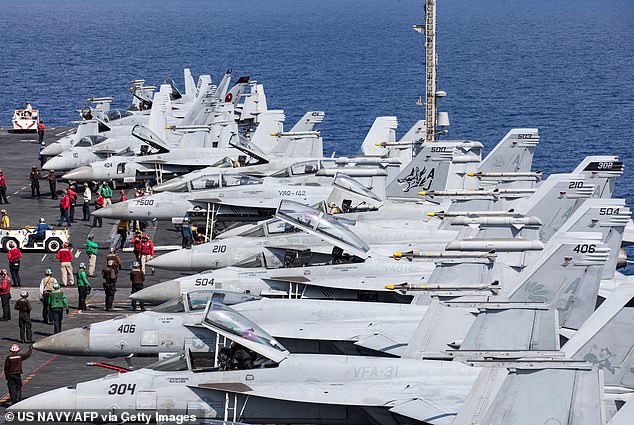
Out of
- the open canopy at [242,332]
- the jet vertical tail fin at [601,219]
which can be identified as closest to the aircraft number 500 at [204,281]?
the open canopy at [242,332]

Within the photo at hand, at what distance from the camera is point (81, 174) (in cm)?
5525

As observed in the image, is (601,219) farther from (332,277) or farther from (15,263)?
(15,263)

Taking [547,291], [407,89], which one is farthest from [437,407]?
[407,89]

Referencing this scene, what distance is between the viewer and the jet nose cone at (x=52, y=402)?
75.7 feet

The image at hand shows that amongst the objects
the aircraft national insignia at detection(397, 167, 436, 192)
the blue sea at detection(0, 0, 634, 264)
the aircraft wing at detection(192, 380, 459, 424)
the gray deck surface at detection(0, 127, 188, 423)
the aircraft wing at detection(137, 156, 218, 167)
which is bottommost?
the blue sea at detection(0, 0, 634, 264)

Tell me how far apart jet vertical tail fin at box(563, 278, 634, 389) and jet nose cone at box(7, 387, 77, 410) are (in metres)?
9.96

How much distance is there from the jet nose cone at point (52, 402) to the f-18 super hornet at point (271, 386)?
20 mm

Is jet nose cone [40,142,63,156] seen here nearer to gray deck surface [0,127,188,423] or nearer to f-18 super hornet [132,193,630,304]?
gray deck surface [0,127,188,423]

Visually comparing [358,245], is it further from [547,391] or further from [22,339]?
[547,391]

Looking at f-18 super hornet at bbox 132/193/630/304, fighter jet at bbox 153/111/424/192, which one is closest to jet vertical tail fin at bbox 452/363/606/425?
f-18 super hornet at bbox 132/193/630/304

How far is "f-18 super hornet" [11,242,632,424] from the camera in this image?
22312 mm

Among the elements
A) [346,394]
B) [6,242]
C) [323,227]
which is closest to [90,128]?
[6,242]

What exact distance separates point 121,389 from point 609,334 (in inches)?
384

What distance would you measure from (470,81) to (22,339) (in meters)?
113
